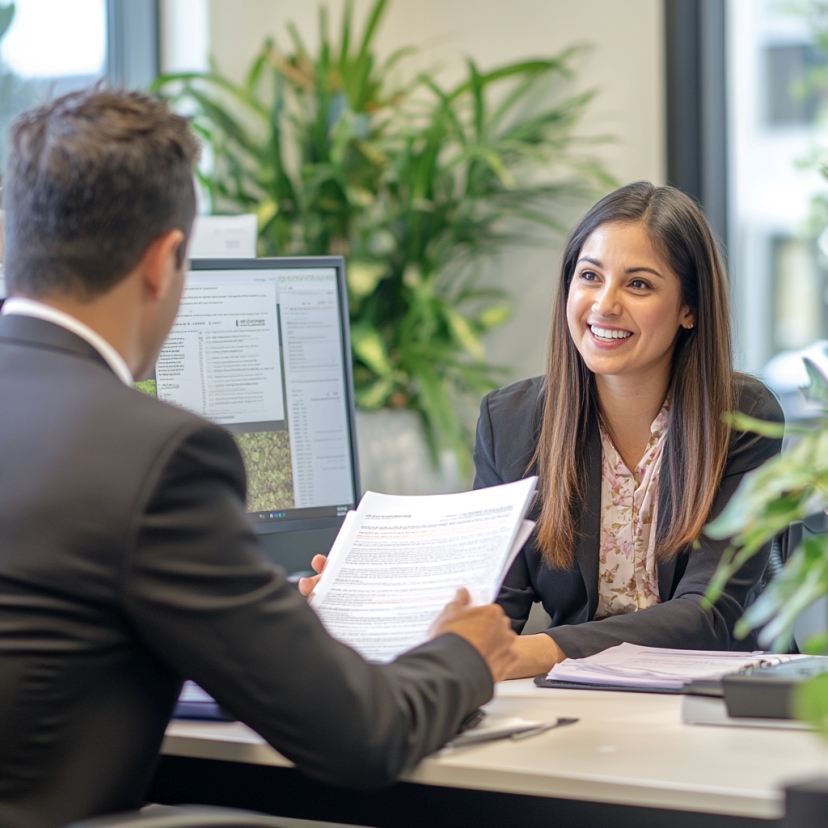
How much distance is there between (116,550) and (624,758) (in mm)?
481

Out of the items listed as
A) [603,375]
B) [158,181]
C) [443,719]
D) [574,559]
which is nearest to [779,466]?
[443,719]

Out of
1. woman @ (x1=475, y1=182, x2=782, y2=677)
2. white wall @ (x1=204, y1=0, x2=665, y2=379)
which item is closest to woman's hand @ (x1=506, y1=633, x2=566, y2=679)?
woman @ (x1=475, y1=182, x2=782, y2=677)

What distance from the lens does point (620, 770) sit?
997 millimetres

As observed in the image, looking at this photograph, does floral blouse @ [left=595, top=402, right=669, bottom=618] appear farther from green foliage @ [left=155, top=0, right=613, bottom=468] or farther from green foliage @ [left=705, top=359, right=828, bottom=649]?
green foliage @ [left=155, top=0, right=613, bottom=468]

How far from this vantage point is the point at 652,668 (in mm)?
1340

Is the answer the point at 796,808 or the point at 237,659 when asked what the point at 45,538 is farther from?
the point at 796,808

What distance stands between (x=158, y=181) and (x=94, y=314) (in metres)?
0.13

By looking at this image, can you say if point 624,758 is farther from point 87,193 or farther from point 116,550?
point 87,193

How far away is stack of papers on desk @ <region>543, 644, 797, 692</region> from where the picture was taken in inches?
50.8

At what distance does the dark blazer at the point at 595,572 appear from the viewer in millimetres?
1503

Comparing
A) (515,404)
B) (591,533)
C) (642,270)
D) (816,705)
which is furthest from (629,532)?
(816,705)

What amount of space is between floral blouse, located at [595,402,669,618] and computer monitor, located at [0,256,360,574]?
0.40 metres

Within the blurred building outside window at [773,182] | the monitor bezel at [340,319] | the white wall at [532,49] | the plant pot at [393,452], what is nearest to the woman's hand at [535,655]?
the monitor bezel at [340,319]

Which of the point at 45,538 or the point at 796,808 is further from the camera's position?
the point at 45,538
